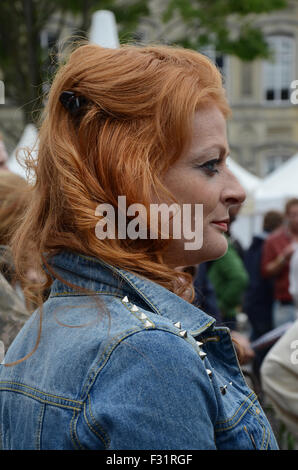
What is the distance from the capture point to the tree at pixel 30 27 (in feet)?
28.5

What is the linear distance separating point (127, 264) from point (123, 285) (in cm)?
4

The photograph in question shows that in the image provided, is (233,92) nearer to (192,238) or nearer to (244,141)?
(244,141)

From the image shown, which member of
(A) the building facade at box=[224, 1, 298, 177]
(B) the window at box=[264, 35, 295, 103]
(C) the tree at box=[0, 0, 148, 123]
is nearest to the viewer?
(C) the tree at box=[0, 0, 148, 123]

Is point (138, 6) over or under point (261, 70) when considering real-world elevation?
over

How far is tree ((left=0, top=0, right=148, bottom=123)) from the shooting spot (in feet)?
28.5

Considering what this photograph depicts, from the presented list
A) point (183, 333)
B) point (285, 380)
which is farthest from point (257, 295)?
point (183, 333)

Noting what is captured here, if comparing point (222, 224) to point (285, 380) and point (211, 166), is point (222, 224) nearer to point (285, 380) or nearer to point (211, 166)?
point (211, 166)

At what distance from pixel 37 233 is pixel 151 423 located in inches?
18.6

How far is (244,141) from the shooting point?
1997 cm

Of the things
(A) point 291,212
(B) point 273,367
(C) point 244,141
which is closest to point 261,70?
(C) point 244,141

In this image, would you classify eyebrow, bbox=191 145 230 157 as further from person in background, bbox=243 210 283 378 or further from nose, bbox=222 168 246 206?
person in background, bbox=243 210 283 378

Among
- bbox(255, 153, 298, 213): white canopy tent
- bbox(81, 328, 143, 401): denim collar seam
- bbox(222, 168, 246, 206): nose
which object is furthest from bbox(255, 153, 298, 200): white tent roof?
bbox(81, 328, 143, 401): denim collar seam

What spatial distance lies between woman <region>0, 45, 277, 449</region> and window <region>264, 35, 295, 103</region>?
65.8 ft

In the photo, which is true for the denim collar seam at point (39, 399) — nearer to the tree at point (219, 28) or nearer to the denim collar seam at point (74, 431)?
the denim collar seam at point (74, 431)
